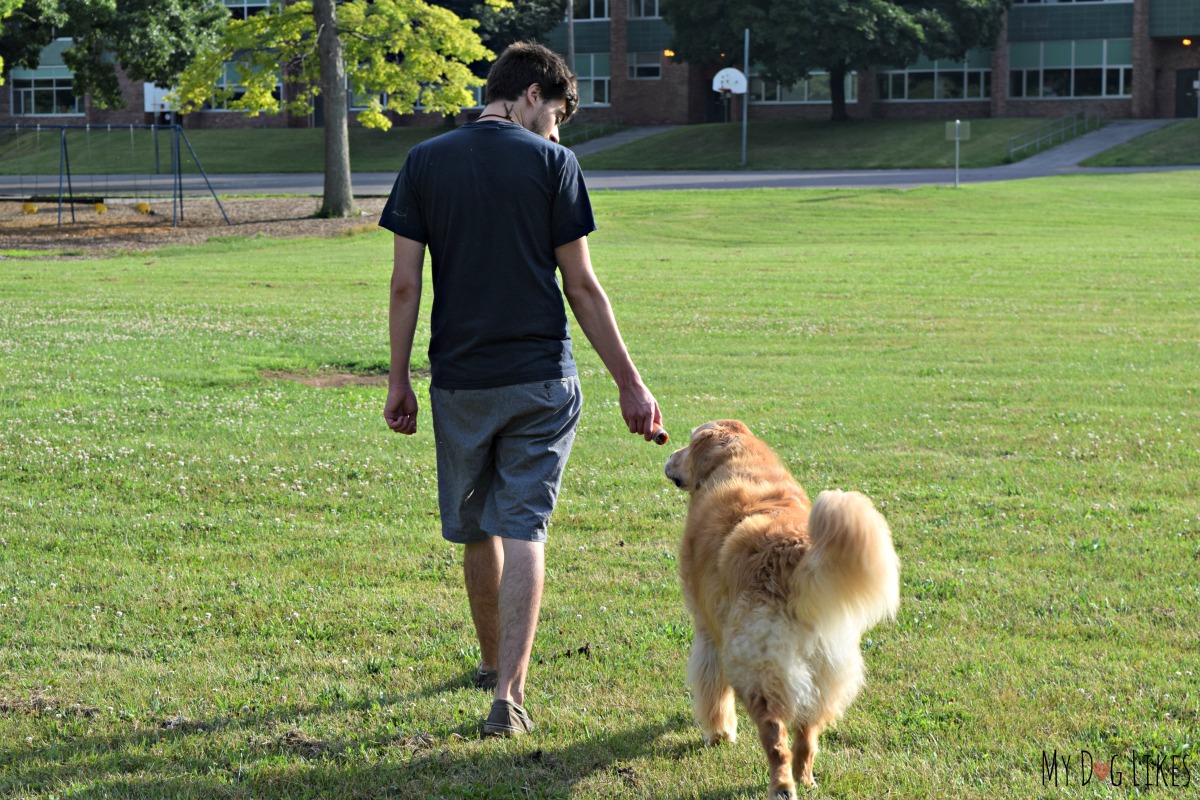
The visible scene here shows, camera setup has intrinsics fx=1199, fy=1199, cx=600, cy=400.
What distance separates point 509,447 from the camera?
4.28m

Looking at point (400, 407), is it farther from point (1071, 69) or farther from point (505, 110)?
point (1071, 69)

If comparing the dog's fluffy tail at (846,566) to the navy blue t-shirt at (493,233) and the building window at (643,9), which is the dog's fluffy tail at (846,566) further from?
the building window at (643,9)

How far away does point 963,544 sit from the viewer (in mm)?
6320

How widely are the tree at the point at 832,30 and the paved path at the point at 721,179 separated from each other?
753 centimetres

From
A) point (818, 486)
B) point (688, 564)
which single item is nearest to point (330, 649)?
point (688, 564)

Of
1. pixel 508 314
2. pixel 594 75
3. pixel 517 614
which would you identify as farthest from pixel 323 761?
pixel 594 75

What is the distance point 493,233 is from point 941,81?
204ft

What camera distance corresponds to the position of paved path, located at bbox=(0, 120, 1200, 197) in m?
38.6

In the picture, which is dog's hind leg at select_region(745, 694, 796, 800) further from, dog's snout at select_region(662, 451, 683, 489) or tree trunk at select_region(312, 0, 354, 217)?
tree trunk at select_region(312, 0, 354, 217)

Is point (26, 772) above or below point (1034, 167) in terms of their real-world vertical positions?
below

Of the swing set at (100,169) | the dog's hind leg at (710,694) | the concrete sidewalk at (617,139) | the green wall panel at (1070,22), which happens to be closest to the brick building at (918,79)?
the green wall panel at (1070,22)

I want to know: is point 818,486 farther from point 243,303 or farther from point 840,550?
point 243,303

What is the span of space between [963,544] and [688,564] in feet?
8.52

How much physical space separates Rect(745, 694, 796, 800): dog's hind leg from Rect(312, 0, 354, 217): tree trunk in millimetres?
28069
